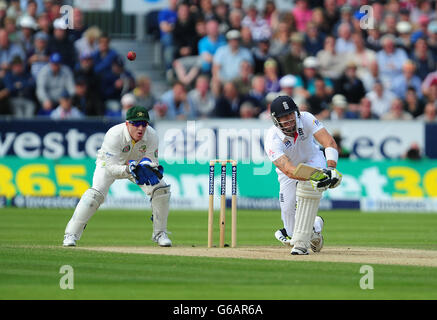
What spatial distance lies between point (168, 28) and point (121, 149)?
12.6 metres

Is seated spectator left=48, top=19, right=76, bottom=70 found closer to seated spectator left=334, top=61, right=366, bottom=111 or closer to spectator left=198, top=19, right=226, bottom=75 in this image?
spectator left=198, top=19, right=226, bottom=75

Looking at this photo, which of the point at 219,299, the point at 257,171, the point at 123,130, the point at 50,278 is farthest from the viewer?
the point at 257,171

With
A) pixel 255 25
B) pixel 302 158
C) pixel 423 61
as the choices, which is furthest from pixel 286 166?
pixel 423 61

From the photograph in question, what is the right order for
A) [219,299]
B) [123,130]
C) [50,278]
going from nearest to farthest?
[219,299], [50,278], [123,130]

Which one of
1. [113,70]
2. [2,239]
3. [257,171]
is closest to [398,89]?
[257,171]

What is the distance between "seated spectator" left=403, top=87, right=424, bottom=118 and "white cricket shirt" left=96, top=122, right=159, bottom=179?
12.4 metres

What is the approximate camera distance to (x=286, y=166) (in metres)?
12.8

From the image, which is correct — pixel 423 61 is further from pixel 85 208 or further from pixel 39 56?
pixel 85 208

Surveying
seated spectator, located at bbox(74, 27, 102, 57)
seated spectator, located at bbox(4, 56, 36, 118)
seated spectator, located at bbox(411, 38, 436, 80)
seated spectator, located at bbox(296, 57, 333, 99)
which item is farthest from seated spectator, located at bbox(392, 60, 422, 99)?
seated spectator, located at bbox(4, 56, 36, 118)

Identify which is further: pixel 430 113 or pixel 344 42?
pixel 344 42

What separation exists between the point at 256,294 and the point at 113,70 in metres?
16.2

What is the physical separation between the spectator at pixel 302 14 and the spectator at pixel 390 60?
7.55ft

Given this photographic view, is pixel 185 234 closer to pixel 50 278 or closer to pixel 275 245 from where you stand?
pixel 275 245
